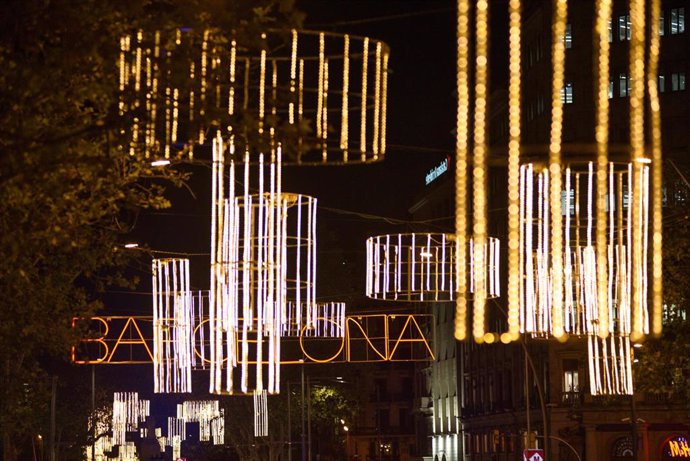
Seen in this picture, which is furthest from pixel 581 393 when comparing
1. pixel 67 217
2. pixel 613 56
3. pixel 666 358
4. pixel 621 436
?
pixel 67 217

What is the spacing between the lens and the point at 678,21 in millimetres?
83375

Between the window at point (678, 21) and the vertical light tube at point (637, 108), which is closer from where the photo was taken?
the vertical light tube at point (637, 108)

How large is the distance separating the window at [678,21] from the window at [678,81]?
2516mm

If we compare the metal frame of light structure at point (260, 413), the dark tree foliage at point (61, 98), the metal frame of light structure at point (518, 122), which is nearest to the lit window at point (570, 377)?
the metal frame of light structure at point (260, 413)

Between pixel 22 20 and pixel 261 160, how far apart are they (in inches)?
125

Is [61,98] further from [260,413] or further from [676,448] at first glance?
[260,413]

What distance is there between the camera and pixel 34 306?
25.5 metres

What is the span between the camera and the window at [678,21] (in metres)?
83.1

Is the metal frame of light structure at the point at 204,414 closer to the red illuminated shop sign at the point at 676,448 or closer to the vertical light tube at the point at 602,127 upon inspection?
the red illuminated shop sign at the point at 676,448

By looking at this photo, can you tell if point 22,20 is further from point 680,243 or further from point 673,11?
point 673,11

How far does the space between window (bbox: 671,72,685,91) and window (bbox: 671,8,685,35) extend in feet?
8.25

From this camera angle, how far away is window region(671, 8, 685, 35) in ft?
273

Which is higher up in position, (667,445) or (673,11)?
(673,11)

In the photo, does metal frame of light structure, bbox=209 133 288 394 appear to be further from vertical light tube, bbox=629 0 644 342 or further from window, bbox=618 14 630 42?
window, bbox=618 14 630 42
